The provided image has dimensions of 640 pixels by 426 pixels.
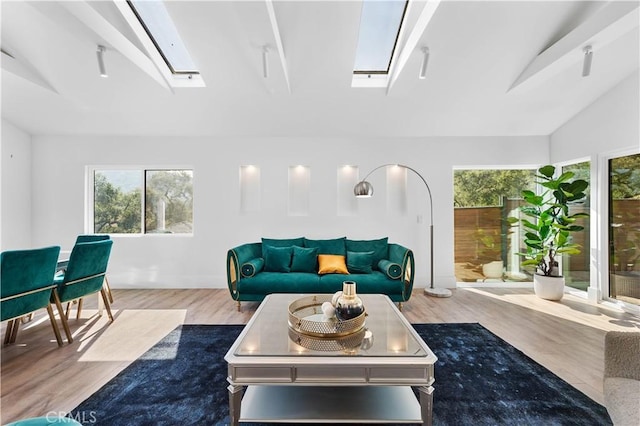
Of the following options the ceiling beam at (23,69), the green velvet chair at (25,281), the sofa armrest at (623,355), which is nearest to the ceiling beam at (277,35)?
the green velvet chair at (25,281)

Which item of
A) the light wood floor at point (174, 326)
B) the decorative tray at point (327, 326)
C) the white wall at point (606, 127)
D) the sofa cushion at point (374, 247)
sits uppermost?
the white wall at point (606, 127)

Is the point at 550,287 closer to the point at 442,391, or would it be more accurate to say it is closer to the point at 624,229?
the point at 624,229

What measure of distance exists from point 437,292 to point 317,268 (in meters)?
1.91

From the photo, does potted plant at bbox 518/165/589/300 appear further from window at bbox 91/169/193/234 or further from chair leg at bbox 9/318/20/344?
chair leg at bbox 9/318/20/344

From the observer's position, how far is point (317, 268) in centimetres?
421

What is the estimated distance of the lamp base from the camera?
4.42 m

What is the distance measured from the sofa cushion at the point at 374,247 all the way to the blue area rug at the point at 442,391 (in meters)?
1.54

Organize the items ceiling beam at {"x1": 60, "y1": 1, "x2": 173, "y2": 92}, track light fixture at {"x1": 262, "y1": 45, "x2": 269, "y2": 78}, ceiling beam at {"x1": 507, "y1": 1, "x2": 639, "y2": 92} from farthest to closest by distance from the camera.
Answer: track light fixture at {"x1": 262, "y1": 45, "x2": 269, "y2": 78}, ceiling beam at {"x1": 60, "y1": 1, "x2": 173, "y2": 92}, ceiling beam at {"x1": 507, "y1": 1, "x2": 639, "y2": 92}

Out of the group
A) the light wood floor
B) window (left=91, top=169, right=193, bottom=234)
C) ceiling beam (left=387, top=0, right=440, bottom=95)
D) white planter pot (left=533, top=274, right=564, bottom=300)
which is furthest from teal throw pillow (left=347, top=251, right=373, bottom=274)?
window (left=91, top=169, right=193, bottom=234)

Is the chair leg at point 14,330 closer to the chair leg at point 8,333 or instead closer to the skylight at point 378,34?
the chair leg at point 8,333

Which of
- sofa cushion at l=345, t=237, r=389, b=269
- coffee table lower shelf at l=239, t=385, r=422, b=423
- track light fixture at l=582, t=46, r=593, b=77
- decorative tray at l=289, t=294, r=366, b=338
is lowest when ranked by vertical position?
coffee table lower shelf at l=239, t=385, r=422, b=423

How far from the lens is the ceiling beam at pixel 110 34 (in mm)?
2795

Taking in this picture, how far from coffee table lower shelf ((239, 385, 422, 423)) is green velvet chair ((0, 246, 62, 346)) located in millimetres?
2185

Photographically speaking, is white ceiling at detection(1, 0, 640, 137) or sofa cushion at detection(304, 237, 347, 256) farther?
sofa cushion at detection(304, 237, 347, 256)
